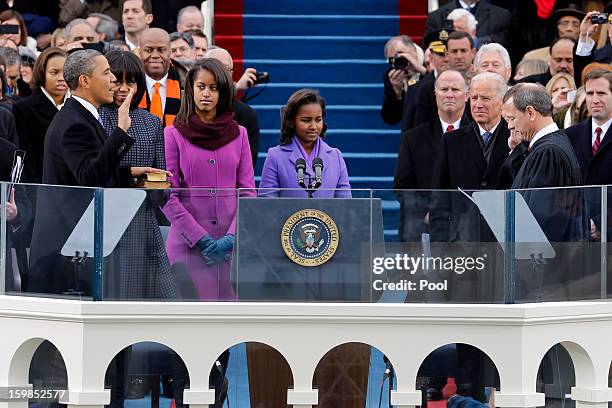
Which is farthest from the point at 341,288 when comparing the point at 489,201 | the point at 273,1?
the point at 273,1

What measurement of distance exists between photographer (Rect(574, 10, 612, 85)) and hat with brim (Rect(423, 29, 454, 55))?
121 centimetres

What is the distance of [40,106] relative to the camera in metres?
13.4

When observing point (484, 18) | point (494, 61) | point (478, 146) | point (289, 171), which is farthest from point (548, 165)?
point (484, 18)

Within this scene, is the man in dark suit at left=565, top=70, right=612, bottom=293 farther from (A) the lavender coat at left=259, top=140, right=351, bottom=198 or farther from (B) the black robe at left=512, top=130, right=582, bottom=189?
(A) the lavender coat at left=259, top=140, right=351, bottom=198

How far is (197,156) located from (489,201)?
197 cm

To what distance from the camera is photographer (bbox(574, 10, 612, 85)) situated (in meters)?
15.7

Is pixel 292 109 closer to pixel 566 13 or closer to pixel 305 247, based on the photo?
pixel 305 247

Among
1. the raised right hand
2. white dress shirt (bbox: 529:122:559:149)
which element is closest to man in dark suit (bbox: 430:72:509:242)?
white dress shirt (bbox: 529:122:559:149)

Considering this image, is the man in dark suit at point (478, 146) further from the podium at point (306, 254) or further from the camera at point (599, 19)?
the camera at point (599, 19)

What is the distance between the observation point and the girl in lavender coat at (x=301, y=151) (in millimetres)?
11891

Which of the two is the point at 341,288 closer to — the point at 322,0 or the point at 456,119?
the point at 456,119

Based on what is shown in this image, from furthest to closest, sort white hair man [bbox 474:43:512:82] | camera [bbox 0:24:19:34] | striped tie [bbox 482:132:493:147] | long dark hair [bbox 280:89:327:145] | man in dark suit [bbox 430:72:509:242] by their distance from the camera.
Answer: camera [bbox 0:24:19:34] → white hair man [bbox 474:43:512:82] → striped tie [bbox 482:132:493:147] → man in dark suit [bbox 430:72:509:242] → long dark hair [bbox 280:89:327:145]

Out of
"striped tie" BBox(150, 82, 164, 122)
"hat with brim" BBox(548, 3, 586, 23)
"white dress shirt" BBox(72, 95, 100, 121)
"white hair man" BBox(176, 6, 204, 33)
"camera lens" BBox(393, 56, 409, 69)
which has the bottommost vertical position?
"white dress shirt" BBox(72, 95, 100, 121)

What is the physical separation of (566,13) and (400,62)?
2719 mm
